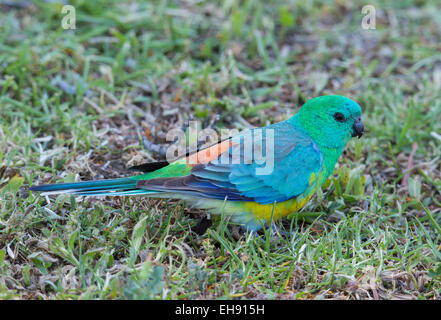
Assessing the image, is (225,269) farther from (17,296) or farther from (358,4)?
(358,4)

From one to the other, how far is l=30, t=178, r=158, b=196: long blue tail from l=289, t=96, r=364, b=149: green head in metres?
1.30

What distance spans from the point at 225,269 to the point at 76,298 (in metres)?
0.89

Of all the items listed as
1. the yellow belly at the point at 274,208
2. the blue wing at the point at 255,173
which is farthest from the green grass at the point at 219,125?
the blue wing at the point at 255,173

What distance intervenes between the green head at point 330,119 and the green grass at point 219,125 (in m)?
0.34

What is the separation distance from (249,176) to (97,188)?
3.21ft

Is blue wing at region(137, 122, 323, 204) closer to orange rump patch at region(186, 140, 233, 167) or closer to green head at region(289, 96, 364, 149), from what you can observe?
orange rump patch at region(186, 140, 233, 167)

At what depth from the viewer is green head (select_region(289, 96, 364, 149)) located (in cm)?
371

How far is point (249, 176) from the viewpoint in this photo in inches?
134

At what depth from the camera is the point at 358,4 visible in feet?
20.1

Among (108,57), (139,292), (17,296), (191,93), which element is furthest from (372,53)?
(17,296)

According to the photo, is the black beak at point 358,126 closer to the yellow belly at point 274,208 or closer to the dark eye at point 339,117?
the dark eye at point 339,117

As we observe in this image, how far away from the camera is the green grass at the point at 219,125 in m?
3.04

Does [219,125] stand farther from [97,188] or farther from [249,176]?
[97,188]

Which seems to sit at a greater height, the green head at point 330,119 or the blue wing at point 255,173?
the green head at point 330,119
